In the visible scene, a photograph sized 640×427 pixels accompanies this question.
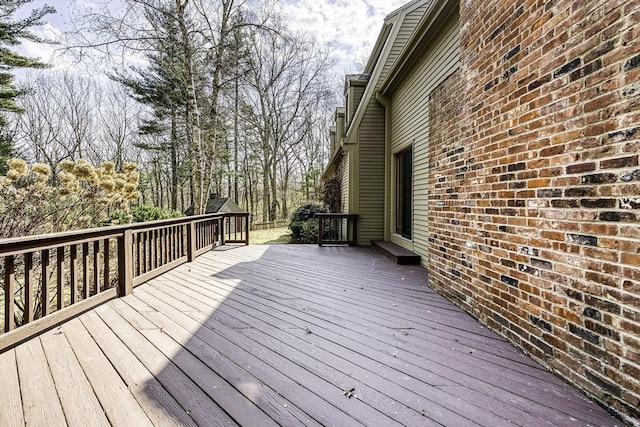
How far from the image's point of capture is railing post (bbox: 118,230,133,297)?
138 inches

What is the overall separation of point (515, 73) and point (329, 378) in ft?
8.11

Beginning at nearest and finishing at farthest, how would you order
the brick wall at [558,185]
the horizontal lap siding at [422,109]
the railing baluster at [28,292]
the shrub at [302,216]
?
the brick wall at [558,185], the railing baluster at [28,292], the horizontal lap siding at [422,109], the shrub at [302,216]

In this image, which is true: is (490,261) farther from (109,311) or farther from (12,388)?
(109,311)

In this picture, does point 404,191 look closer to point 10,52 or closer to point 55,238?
point 55,238

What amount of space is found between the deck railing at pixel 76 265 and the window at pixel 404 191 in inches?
162

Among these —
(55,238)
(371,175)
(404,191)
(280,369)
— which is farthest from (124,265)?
(371,175)

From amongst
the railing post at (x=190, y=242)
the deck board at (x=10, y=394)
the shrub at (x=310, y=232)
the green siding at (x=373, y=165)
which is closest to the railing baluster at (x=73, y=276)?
the deck board at (x=10, y=394)

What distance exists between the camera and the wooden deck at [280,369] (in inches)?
59.8

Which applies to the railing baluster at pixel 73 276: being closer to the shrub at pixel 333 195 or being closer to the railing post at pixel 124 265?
the railing post at pixel 124 265

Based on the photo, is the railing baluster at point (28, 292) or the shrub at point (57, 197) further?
the shrub at point (57, 197)

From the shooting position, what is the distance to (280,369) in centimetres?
193

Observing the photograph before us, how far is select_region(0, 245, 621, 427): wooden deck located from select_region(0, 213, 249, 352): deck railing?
0.16m

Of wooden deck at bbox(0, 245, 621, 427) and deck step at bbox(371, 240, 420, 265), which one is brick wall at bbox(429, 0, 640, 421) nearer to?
wooden deck at bbox(0, 245, 621, 427)

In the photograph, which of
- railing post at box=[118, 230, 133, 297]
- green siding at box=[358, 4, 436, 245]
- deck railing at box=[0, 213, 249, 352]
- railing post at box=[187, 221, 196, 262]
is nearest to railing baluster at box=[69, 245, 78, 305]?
deck railing at box=[0, 213, 249, 352]
